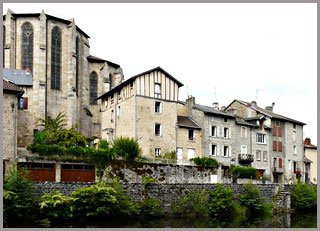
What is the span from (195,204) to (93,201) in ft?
20.8

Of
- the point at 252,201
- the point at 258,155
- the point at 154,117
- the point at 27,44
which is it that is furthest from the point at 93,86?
the point at 252,201

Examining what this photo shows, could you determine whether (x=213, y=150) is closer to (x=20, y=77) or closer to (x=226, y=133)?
(x=226, y=133)

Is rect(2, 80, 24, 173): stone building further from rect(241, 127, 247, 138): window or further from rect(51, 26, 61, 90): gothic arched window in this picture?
rect(241, 127, 247, 138): window

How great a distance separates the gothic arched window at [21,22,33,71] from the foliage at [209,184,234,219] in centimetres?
2213

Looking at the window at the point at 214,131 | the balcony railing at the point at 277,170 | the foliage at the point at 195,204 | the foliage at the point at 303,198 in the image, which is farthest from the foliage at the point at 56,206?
the balcony railing at the point at 277,170

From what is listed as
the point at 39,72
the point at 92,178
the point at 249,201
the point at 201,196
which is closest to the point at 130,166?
the point at 92,178

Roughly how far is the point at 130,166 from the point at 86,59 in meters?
19.0

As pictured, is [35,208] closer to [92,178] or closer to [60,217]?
[60,217]

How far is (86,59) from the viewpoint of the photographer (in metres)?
46.5

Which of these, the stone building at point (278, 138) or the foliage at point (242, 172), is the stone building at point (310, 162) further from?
the foliage at point (242, 172)

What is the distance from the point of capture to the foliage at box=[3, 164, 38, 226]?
21.2 m

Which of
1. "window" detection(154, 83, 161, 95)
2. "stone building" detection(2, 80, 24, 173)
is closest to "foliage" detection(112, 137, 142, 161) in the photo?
"stone building" detection(2, 80, 24, 173)

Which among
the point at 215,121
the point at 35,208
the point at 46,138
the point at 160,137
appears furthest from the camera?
the point at 215,121

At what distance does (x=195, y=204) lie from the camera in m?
26.8
